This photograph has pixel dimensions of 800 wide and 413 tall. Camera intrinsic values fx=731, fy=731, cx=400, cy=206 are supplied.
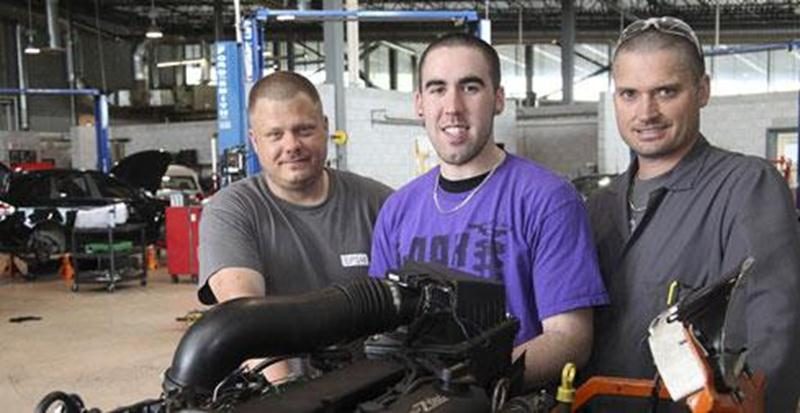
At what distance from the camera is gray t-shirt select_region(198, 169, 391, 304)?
4.99ft

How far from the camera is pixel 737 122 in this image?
10.7 meters

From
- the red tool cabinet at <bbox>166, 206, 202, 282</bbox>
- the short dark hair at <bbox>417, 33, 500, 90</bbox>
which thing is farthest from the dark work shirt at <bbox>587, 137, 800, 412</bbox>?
the red tool cabinet at <bbox>166, 206, 202, 282</bbox>

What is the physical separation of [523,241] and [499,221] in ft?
0.18

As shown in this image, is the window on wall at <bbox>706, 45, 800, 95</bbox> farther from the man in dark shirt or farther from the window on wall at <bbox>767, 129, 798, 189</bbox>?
the man in dark shirt

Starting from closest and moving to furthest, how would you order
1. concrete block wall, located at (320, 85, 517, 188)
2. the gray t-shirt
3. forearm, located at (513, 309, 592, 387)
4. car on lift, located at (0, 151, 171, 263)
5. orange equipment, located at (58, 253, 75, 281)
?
forearm, located at (513, 309, 592, 387) → the gray t-shirt → car on lift, located at (0, 151, 171, 263) → orange equipment, located at (58, 253, 75, 281) → concrete block wall, located at (320, 85, 517, 188)

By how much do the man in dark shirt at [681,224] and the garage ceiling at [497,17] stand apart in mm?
13161

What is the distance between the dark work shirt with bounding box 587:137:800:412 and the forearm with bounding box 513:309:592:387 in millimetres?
113

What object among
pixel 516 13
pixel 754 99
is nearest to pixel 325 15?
pixel 754 99

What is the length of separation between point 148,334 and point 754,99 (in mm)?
9021

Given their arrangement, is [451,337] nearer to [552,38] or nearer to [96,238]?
[96,238]

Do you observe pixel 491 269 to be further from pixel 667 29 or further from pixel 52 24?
pixel 52 24

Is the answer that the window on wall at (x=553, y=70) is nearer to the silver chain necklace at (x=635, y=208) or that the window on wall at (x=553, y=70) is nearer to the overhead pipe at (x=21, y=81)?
the overhead pipe at (x=21, y=81)

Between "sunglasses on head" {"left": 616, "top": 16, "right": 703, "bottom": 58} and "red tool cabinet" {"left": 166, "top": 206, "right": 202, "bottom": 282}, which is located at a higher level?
"sunglasses on head" {"left": 616, "top": 16, "right": 703, "bottom": 58}

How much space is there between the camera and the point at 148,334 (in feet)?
17.9
